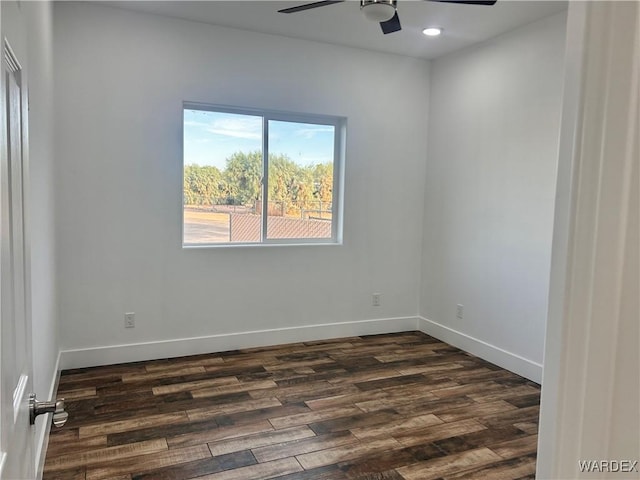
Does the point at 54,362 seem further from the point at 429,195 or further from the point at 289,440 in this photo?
the point at 429,195

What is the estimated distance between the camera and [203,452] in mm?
2551

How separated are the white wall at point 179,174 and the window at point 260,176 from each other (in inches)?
5.7

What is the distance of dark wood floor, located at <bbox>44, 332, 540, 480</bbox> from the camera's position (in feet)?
7.99

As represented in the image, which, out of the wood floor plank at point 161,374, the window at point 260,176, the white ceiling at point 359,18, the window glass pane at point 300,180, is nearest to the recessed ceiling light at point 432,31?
the white ceiling at point 359,18

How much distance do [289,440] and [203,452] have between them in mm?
470

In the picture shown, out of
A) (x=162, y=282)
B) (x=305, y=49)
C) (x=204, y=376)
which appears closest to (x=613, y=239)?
(x=204, y=376)

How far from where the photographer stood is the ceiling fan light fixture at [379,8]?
2338 mm

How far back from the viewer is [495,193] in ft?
13.2

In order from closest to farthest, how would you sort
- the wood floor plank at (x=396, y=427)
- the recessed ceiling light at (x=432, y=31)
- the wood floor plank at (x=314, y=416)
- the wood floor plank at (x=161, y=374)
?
the wood floor plank at (x=396, y=427) → the wood floor plank at (x=314, y=416) → the wood floor plank at (x=161, y=374) → the recessed ceiling light at (x=432, y=31)

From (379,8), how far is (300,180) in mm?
2243

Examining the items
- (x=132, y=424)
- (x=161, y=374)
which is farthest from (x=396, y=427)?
(x=161, y=374)

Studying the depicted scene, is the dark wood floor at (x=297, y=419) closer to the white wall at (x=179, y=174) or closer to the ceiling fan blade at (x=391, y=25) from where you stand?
the white wall at (x=179, y=174)

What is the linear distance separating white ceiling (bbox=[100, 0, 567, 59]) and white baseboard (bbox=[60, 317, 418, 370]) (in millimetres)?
2561

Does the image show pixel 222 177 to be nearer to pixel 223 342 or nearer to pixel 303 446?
pixel 223 342
